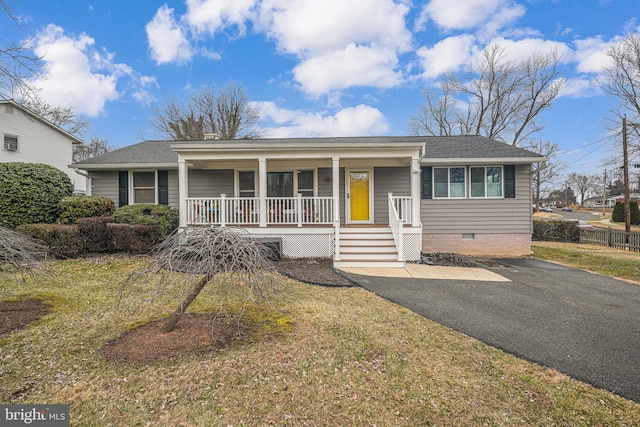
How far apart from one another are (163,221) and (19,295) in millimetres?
3994

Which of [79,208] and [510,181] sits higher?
[510,181]

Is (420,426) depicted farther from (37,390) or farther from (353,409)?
(37,390)

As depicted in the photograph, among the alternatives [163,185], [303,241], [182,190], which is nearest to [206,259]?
[303,241]

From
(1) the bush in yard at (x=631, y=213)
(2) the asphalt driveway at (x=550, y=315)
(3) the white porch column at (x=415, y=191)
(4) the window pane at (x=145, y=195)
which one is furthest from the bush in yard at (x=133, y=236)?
(1) the bush in yard at (x=631, y=213)

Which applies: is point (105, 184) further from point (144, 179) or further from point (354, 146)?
point (354, 146)

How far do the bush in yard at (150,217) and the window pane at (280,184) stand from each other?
11.2 feet

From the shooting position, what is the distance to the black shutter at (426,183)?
408 inches

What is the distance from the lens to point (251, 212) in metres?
9.66

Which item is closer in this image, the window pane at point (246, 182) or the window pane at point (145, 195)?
the window pane at point (145, 195)

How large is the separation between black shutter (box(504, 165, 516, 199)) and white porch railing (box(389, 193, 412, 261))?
3.80 m

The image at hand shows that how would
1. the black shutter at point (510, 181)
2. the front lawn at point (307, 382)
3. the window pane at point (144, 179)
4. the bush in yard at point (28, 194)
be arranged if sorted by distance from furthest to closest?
the window pane at point (144, 179), the black shutter at point (510, 181), the bush in yard at point (28, 194), the front lawn at point (307, 382)

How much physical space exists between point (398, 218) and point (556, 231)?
1298 cm

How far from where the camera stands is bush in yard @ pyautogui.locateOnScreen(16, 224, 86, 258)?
7886mm

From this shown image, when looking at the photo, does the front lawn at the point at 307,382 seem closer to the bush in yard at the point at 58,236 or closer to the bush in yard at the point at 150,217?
the bush in yard at the point at 150,217
